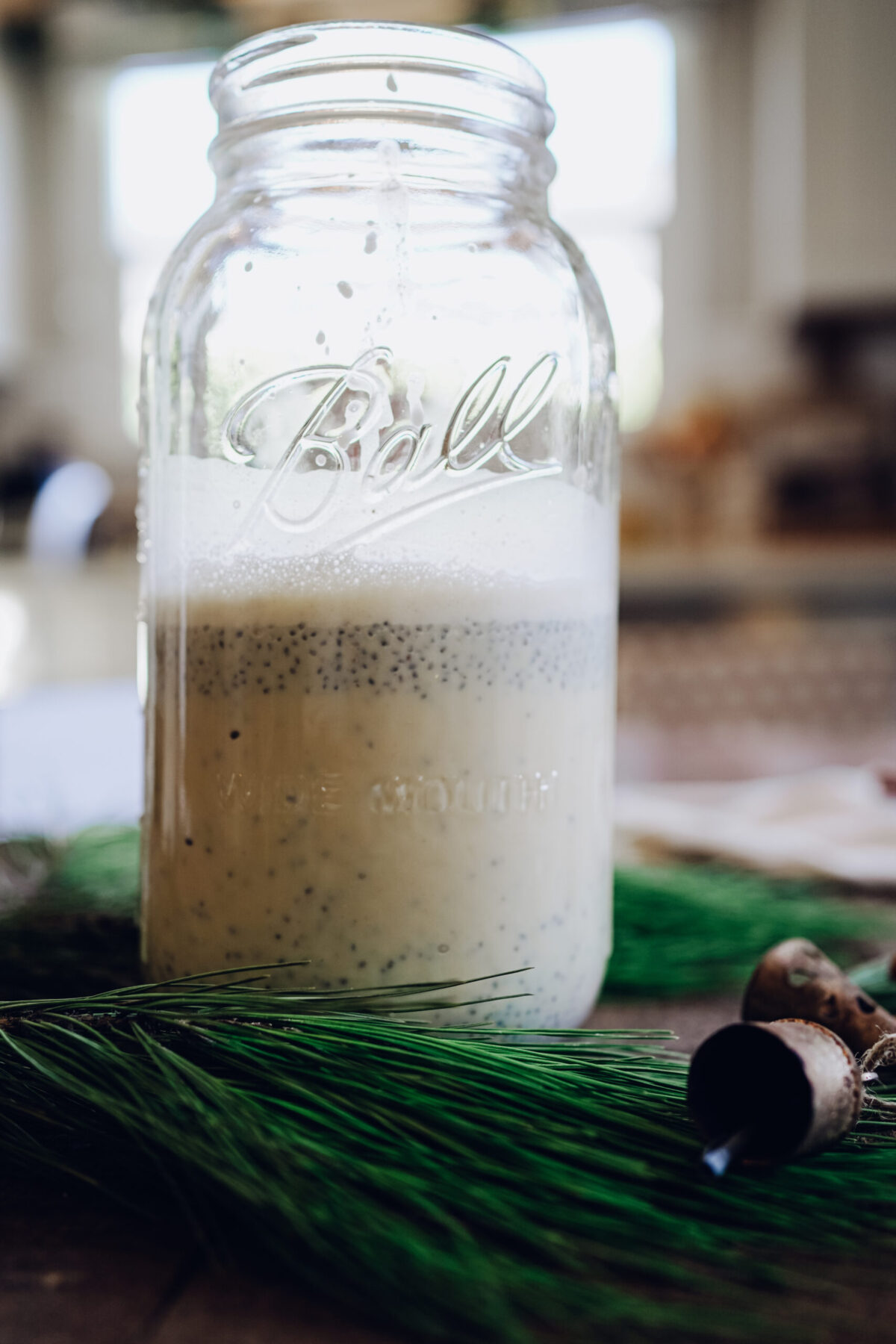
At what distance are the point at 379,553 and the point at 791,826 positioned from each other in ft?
1.47

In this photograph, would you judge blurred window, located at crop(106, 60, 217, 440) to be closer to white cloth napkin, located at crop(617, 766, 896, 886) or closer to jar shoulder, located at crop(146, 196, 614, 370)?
white cloth napkin, located at crop(617, 766, 896, 886)

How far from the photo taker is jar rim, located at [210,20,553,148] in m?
0.41

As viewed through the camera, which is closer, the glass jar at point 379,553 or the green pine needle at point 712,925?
the glass jar at point 379,553

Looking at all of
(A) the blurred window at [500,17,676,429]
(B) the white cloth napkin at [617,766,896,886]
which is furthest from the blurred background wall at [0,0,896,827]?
(B) the white cloth napkin at [617,766,896,886]

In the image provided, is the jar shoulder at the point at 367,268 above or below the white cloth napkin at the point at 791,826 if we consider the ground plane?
above

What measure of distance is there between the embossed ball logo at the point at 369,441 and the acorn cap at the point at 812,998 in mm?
187

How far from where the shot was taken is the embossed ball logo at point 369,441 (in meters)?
0.40

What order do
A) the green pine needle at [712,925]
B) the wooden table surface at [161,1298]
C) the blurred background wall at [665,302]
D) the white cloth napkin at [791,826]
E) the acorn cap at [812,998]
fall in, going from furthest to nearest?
the blurred background wall at [665,302] < the white cloth napkin at [791,826] < the green pine needle at [712,925] < the acorn cap at [812,998] < the wooden table surface at [161,1298]

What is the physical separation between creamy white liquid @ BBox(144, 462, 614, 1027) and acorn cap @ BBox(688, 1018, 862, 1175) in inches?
4.3

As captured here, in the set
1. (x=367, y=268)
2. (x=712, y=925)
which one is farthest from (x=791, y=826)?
(x=367, y=268)

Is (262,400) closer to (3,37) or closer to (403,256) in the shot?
(403,256)

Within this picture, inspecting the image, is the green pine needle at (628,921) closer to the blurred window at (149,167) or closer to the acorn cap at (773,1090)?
the acorn cap at (773,1090)

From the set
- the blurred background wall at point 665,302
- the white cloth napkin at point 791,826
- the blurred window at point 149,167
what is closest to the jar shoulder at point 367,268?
Result: the white cloth napkin at point 791,826

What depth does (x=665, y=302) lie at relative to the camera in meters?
2.89
